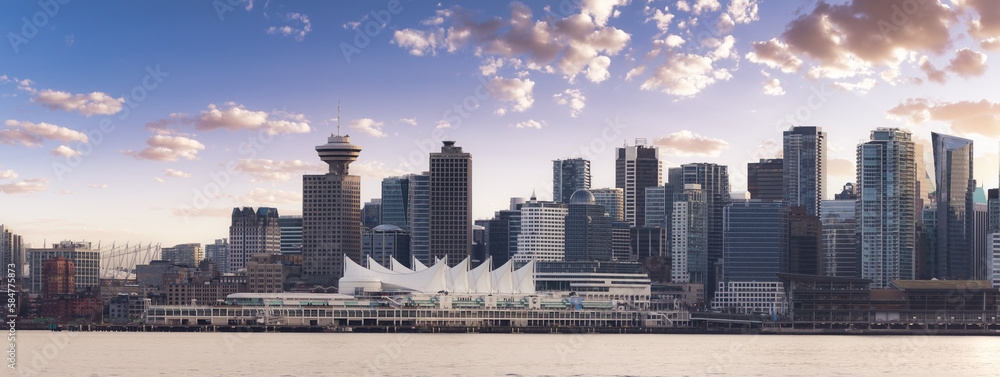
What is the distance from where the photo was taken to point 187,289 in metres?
199

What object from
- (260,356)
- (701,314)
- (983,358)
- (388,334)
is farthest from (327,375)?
(701,314)

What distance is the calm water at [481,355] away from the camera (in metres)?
82.4

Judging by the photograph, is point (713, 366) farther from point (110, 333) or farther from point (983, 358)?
point (110, 333)

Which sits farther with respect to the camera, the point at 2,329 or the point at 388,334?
the point at 2,329

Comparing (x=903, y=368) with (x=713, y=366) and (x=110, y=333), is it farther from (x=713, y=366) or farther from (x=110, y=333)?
(x=110, y=333)

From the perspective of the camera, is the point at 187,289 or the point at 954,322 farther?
the point at 187,289

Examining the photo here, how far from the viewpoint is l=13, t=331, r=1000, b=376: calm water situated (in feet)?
270

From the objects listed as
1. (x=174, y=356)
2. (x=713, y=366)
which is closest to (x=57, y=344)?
(x=174, y=356)

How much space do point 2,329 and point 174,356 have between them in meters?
68.4

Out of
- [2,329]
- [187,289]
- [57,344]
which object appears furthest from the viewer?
[187,289]

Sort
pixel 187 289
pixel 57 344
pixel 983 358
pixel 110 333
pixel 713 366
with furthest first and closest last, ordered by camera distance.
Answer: pixel 187 289 < pixel 110 333 < pixel 57 344 < pixel 983 358 < pixel 713 366

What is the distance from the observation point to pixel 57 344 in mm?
111500

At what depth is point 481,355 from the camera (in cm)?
9794

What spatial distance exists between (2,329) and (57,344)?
45848 mm
